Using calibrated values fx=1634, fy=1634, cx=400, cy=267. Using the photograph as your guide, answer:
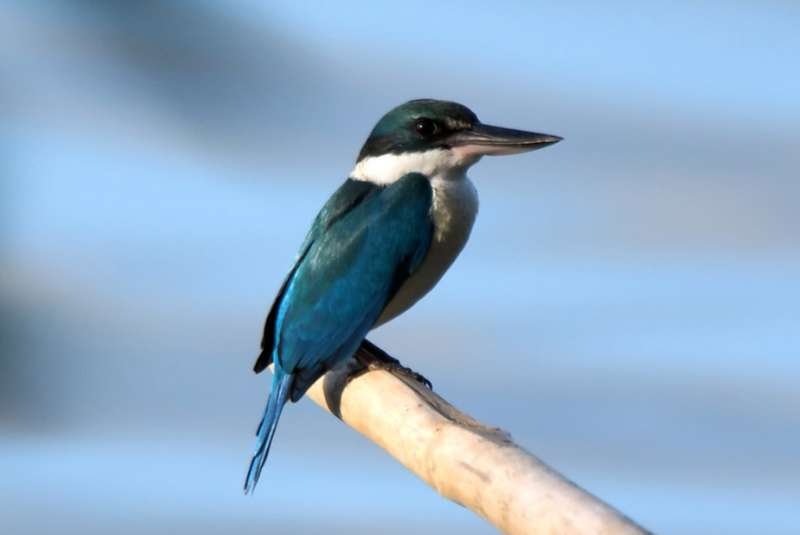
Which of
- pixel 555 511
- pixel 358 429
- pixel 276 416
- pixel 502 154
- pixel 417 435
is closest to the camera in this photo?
pixel 555 511

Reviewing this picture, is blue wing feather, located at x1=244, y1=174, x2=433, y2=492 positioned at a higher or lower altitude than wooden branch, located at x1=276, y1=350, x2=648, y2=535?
higher

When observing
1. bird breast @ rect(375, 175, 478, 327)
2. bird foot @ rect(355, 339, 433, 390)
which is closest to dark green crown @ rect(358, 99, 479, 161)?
bird breast @ rect(375, 175, 478, 327)

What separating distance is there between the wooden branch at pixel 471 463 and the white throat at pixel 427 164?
37.1 inches

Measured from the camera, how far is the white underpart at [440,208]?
407 cm

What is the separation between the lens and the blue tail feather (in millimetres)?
3635

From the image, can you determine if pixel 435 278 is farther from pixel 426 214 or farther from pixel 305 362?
pixel 305 362

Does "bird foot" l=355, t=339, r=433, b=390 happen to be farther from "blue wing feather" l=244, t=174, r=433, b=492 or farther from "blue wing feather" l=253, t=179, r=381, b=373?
"blue wing feather" l=253, t=179, r=381, b=373

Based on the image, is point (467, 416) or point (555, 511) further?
point (467, 416)

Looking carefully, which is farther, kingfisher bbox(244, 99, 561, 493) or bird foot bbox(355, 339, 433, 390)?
kingfisher bbox(244, 99, 561, 493)

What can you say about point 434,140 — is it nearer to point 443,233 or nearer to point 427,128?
point 427,128

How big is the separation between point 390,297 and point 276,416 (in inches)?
19.2

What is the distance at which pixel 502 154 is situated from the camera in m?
4.02

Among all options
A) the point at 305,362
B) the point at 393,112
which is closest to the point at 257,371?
the point at 305,362

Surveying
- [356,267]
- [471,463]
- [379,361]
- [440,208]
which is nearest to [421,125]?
[440,208]
